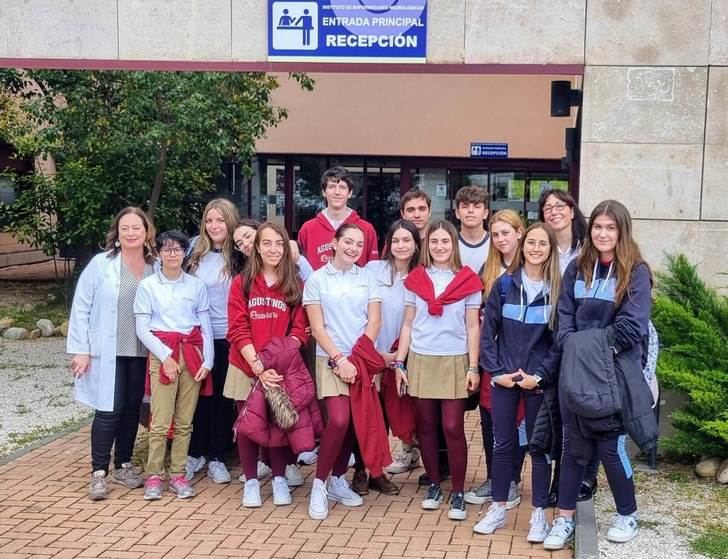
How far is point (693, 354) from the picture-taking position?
21.2 feet

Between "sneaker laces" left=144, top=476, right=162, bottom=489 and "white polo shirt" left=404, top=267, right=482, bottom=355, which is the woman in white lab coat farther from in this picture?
"white polo shirt" left=404, top=267, right=482, bottom=355

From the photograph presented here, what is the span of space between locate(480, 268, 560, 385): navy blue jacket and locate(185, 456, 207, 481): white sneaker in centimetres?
235

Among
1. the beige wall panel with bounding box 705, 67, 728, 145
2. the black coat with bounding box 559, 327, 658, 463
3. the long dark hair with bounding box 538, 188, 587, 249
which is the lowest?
→ the black coat with bounding box 559, 327, 658, 463

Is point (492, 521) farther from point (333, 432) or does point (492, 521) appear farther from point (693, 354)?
point (693, 354)

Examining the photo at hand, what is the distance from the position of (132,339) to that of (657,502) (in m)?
3.54

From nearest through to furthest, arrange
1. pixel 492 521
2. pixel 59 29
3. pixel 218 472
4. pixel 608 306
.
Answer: pixel 608 306 < pixel 492 521 < pixel 218 472 < pixel 59 29

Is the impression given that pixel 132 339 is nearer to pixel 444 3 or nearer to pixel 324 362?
pixel 324 362

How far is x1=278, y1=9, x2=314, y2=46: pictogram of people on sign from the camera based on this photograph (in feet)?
23.0

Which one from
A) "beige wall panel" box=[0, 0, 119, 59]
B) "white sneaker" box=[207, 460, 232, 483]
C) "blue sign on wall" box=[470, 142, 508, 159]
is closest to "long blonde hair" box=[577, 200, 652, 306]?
"white sneaker" box=[207, 460, 232, 483]

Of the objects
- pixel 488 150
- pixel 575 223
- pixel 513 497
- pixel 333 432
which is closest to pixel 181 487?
pixel 333 432

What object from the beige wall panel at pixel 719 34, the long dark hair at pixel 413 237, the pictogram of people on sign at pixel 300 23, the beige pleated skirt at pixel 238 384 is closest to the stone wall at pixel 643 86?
the beige wall panel at pixel 719 34

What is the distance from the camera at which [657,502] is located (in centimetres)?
589

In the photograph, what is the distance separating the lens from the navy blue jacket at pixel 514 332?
5184mm

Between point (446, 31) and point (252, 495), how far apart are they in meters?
3.65
